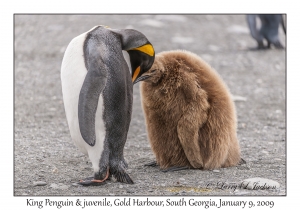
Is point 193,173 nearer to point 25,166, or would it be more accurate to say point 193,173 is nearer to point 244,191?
point 244,191

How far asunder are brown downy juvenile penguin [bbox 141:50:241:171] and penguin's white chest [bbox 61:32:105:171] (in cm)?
48

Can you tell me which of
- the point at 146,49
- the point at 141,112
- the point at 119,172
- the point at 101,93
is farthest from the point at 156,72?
the point at 141,112

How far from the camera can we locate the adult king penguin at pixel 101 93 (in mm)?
2689

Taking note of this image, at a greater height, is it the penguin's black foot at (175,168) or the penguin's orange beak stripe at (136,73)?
the penguin's orange beak stripe at (136,73)

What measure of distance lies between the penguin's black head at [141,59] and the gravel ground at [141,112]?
578 millimetres

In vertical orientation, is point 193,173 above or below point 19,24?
below

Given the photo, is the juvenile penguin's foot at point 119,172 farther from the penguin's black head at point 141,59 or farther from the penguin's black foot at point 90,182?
the penguin's black head at point 141,59

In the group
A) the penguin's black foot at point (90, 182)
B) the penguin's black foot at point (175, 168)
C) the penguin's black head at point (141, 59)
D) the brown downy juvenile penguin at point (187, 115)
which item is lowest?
the penguin's black foot at point (90, 182)

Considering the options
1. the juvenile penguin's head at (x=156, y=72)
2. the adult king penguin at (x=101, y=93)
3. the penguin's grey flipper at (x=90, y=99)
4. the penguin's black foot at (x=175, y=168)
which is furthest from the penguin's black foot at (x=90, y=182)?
the juvenile penguin's head at (x=156, y=72)

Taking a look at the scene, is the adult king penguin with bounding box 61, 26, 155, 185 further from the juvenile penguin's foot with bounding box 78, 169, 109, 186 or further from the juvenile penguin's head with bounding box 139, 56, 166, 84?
the juvenile penguin's head with bounding box 139, 56, 166, 84

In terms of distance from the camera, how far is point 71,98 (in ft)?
9.27

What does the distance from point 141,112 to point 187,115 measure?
5.83 ft
